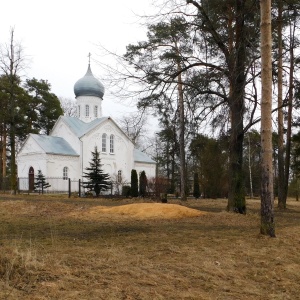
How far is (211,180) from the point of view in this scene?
1160 inches

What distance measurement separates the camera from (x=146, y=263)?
4.77 m

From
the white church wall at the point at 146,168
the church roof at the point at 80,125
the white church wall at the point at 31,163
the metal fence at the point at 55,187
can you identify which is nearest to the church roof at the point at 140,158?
the white church wall at the point at 146,168

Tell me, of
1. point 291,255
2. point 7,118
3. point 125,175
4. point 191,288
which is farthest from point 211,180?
point 191,288

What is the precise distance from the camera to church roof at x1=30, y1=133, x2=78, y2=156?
109 feet

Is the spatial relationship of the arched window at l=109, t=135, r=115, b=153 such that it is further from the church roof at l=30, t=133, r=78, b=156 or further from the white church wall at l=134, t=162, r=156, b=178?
the church roof at l=30, t=133, r=78, b=156

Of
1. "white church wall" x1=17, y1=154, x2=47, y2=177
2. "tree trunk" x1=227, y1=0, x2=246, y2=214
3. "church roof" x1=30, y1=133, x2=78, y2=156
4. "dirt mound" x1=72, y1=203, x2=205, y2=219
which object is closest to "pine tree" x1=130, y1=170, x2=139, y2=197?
"church roof" x1=30, y1=133, x2=78, y2=156

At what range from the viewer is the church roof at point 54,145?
3322 centimetres

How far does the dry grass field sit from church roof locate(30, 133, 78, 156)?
25158mm

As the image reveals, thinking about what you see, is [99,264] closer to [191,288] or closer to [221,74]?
[191,288]

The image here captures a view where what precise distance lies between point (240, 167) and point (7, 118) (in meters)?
20.1

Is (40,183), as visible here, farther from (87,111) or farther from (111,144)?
(87,111)

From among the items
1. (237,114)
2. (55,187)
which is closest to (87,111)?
(55,187)

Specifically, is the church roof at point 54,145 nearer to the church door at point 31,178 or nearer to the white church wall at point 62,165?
the white church wall at point 62,165

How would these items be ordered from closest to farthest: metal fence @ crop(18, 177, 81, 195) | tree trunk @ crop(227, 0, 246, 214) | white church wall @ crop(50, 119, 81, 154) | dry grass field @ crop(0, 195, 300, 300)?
dry grass field @ crop(0, 195, 300, 300)
tree trunk @ crop(227, 0, 246, 214)
metal fence @ crop(18, 177, 81, 195)
white church wall @ crop(50, 119, 81, 154)
